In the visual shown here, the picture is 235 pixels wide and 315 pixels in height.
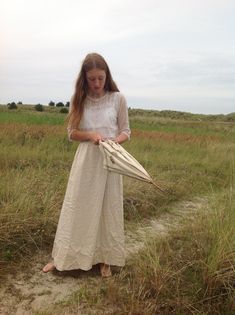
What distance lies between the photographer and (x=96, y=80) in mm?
2949

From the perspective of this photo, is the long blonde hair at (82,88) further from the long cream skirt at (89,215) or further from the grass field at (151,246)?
the grass field at (151,246)

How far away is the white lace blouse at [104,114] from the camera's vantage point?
10.1 feet

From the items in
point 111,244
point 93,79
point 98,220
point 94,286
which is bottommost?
point 94,286

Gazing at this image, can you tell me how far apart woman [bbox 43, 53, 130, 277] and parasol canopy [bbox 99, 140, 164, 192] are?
21 cm

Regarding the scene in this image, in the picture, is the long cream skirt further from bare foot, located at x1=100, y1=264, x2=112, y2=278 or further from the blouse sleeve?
the blouse sleeve

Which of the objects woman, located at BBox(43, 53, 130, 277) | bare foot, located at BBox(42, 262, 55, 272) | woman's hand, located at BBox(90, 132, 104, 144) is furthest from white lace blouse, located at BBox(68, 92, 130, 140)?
bare foot, located at BBox(42, 262, 55, 272)

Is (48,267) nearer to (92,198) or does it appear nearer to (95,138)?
(92,198)

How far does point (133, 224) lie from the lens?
4.54 m

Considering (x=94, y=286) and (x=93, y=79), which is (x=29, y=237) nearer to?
(x=94, y=286)

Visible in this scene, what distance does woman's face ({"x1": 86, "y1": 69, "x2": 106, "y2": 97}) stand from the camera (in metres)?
2.92

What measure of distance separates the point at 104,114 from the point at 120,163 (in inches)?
19.4

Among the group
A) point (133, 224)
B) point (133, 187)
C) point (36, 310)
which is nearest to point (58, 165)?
point (133, 187)

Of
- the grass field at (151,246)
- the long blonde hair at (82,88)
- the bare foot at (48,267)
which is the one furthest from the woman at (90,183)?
the grass field at (151,246)

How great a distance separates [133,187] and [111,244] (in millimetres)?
2403
